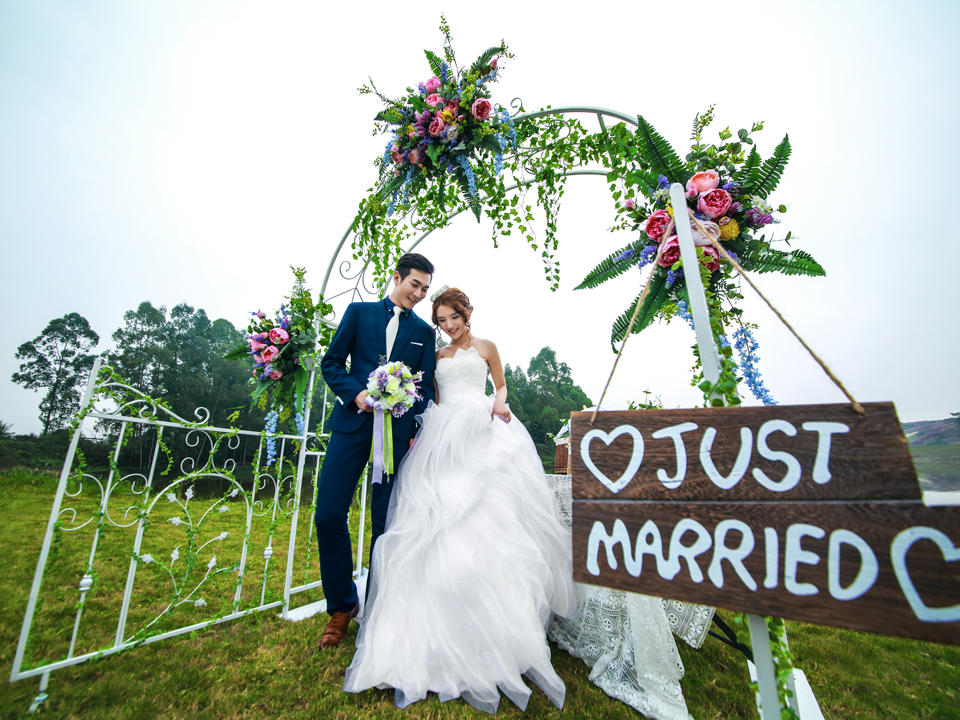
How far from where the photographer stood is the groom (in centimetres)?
241

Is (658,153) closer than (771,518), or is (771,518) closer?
(771,518)

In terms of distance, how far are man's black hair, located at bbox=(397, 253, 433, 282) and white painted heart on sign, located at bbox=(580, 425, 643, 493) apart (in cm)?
191

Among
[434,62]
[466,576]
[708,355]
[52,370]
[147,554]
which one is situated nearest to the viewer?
[708,355]

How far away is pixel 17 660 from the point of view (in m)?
1.71

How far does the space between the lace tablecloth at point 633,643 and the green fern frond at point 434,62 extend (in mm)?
3203

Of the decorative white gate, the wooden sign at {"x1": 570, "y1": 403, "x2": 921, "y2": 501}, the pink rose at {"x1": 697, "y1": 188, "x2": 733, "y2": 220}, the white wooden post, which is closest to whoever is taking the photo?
the wooden sign at {"x1": 570, "y1": 403, "x2": 921, "y2": 501}

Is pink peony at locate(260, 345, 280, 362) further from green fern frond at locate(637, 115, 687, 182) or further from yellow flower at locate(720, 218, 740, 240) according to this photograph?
yellow flower at locate(720, 218, 740, 240)

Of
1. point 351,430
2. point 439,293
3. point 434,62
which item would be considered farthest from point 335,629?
point 434,62

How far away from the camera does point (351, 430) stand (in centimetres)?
248

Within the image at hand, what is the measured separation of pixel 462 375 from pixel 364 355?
29.6 inches

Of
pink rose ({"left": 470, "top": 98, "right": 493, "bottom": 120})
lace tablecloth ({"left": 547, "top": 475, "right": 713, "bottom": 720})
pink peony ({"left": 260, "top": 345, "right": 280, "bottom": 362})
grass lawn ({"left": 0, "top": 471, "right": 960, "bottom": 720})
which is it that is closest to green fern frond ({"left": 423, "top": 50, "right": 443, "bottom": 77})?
pink rose ({"left": 470, "top": 98, "right": 493, "bottom": 120})

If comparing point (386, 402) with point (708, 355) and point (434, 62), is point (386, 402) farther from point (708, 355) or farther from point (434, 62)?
point (434, 62)

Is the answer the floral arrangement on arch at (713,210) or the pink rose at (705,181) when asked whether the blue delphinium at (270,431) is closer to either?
the floral arrangement on arch at (713,210)

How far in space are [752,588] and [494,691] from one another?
1.43 m
